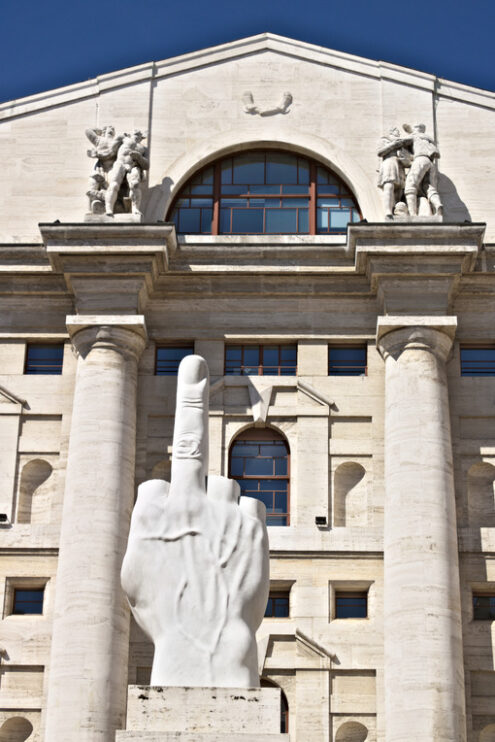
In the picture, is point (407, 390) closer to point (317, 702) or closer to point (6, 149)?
point (317, 702)

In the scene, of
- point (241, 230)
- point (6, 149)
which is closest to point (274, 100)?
point (241, 230)

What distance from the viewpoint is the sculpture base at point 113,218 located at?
34219 millimetres

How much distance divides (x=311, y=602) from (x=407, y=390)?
4949 millimetres

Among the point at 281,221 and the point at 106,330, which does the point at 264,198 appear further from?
the point at 106,330

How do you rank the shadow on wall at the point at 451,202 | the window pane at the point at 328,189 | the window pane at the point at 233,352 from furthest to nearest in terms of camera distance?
1. the window pane at the point at 328,189
2. the shadow on wall at the point at 451,202
3. the window pane at the point at 233,352

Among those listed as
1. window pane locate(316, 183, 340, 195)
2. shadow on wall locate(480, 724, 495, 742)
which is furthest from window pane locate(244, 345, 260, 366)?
shadow on wall locate(480, 724, 495, 742)

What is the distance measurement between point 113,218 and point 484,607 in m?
11.8

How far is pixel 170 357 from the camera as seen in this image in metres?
35.0

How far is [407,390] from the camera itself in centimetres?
3281

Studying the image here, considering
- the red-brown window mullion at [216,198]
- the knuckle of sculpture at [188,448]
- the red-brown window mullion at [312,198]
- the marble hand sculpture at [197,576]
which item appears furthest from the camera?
the red-brown window mullion at [216,198]

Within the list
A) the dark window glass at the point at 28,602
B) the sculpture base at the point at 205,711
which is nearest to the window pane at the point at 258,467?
the dark window glass at the point at 28,602

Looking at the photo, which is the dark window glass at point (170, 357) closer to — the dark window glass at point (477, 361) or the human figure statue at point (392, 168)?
the human figure statue at point (392, 168)

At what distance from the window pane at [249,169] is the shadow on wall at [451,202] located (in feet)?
14.1

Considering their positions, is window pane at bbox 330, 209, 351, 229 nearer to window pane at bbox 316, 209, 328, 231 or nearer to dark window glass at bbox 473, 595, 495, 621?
window pane at bbox 316, 209, 328, 231
